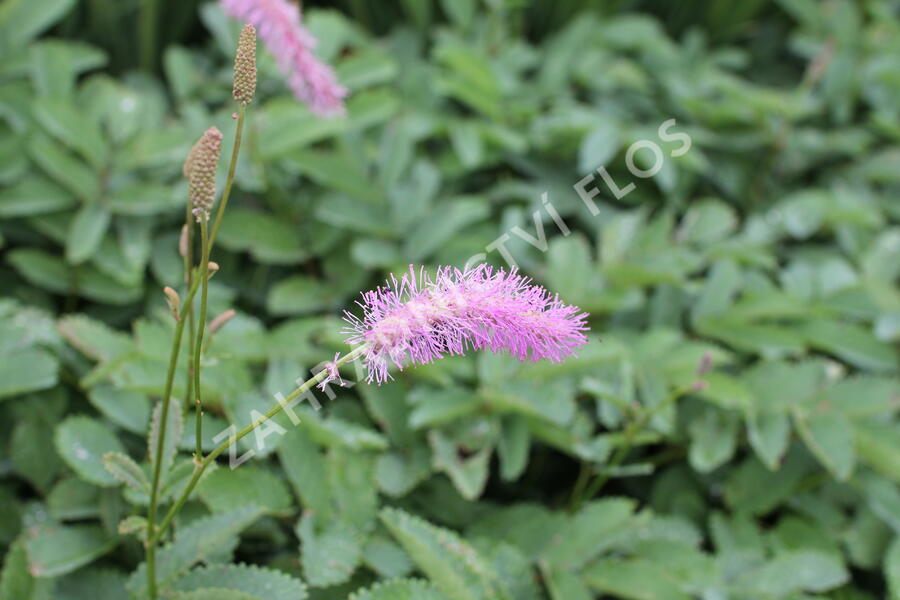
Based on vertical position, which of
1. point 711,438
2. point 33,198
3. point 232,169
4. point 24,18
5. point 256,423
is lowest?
point 711,438

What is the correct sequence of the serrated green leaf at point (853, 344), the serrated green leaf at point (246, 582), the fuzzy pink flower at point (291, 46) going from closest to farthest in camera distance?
the serrated green leaf at point (246, 582) → the fuzzy pink flower at point (291, 46) → the serrated green leaf at point (853, 344)

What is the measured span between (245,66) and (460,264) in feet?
2.90

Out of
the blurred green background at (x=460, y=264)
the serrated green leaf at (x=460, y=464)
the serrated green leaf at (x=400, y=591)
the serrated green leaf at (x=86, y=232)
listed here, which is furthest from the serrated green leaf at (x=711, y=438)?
the serrated green leaf at (x=86, y=232)

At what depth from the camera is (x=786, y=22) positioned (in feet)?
7.96

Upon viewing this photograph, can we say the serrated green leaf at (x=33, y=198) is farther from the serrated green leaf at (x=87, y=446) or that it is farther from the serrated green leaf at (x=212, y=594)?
the serrated green leaf at (x=212, y=594)

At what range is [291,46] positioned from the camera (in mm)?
1211

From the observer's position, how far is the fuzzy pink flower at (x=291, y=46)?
1.19 meters

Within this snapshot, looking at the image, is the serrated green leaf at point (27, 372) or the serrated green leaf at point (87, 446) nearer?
the serrated green leaf at point (87, 446)

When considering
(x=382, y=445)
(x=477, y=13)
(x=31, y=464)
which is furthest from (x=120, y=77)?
(x=382, y=445)

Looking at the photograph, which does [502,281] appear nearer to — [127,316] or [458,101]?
[127,316]

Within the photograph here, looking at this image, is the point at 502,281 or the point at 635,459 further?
the point at 635,459

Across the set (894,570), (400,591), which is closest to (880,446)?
(894,570)

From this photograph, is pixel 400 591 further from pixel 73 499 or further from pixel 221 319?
pixel 73 499

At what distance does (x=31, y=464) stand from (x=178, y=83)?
0.87 metres
